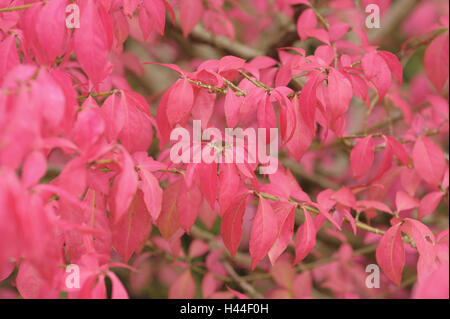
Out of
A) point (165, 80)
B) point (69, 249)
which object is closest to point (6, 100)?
point (69, 249)

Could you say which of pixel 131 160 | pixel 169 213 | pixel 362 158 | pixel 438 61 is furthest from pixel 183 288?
pixel 438 61

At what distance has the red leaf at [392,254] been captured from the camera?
29.7 inches

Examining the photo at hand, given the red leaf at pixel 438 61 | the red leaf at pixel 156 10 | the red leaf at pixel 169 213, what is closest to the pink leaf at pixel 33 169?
the red leaf at pixel 169 213

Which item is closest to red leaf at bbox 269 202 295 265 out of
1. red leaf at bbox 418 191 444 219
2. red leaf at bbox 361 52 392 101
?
red leaf at bbox 361 52 392 101

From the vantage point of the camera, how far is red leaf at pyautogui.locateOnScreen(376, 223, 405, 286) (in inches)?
29.7

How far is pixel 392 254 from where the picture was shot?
2.49 feet

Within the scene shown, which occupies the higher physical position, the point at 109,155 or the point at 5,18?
the point at 5,18

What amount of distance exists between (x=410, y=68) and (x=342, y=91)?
7.95 feet

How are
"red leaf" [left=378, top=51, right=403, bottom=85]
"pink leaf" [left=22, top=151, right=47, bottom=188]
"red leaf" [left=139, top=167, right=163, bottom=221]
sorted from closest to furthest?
"pink leaf" [left=22, top=151, right=47, bottom=188]
"red leaf" [left=139, top=167, right=163, bottom=221]
"red leaf" [left=378, top=51, right=403, bottom=85]

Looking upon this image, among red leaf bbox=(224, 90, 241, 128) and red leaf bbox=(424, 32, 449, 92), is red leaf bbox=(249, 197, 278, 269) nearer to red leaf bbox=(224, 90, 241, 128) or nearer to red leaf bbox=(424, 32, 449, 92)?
red leaf bbox=(224, 90, 241, 128)

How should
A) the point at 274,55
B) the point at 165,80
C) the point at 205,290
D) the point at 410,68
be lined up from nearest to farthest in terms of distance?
the point at 205,290 → the point at 274,55 → the point at 165,80 → the point at 410,68

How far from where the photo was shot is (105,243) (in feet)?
2.33

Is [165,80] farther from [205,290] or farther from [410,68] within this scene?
[410,68]

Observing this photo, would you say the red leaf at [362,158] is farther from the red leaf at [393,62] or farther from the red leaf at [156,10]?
the red leaf at [156,10]
